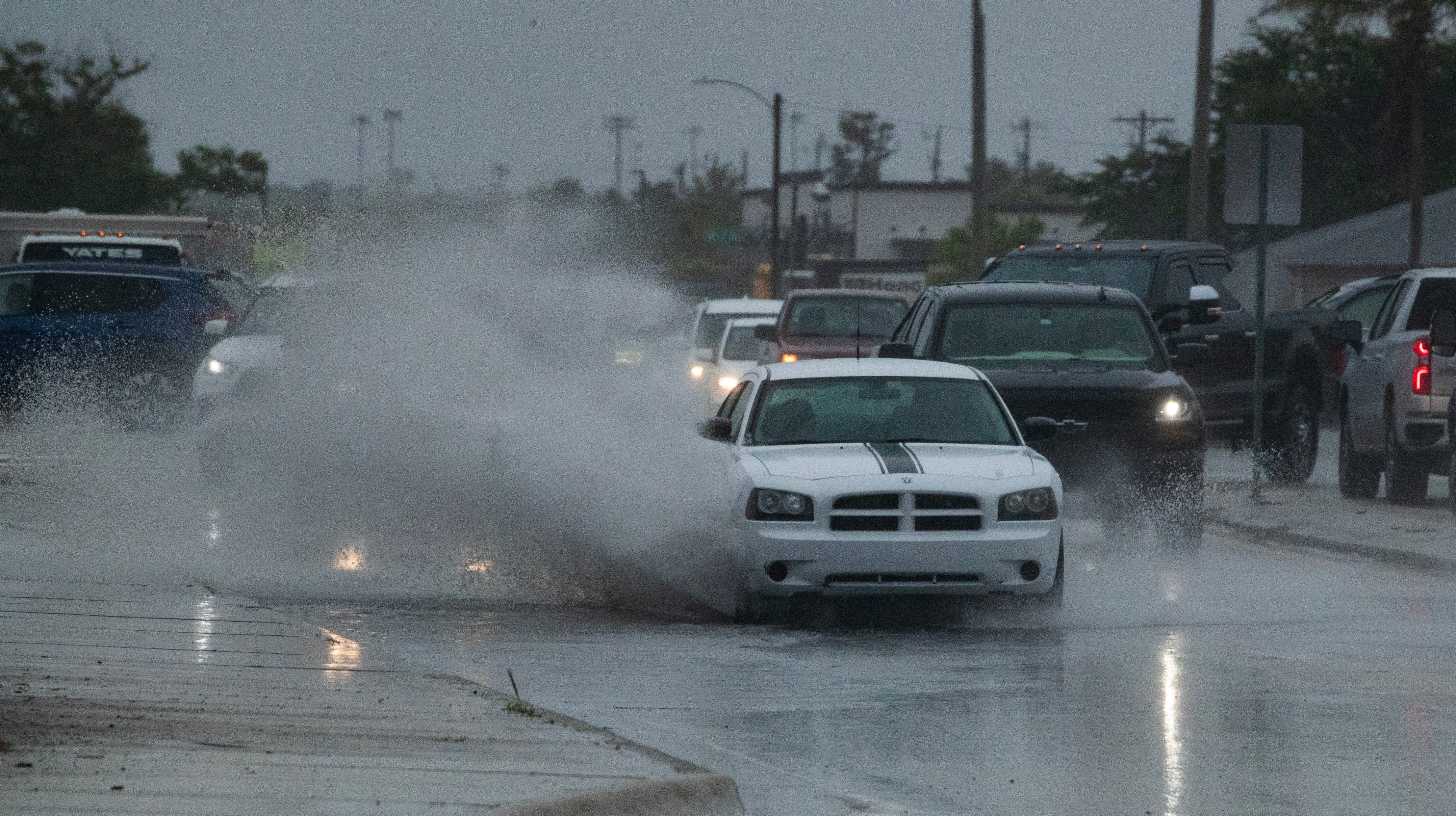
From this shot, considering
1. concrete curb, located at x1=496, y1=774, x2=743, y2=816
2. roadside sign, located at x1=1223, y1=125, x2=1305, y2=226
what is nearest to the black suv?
roadside sign, located at x1=1223, y1=125, x2=1305, y2=226

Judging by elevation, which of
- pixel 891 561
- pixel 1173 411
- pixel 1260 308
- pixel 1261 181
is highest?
pixel 1261 181

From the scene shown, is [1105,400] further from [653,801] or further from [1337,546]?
[653,801]

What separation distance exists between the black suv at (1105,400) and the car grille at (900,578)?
3664 mm

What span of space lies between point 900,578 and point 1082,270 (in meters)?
9.54

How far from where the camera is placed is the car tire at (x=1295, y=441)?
20203mm

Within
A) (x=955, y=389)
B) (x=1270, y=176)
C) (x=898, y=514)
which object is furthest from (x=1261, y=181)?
(x=898, y=514)

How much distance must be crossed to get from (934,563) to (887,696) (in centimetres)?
196

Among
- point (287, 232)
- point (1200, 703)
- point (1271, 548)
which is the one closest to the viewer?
point (1200, 703)

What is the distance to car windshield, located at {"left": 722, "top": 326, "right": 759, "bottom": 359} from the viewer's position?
2572 cm

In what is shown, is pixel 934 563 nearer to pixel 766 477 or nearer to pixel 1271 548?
pixel 766 477

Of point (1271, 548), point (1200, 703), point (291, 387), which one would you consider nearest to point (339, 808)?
point (1200, 703)

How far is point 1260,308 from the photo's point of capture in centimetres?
1805

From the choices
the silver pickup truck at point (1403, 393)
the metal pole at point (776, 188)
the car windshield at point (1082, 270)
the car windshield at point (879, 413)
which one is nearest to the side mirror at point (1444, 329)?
the silver pickup truck at point (1403, 393)

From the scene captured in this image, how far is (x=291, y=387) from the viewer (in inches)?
551
